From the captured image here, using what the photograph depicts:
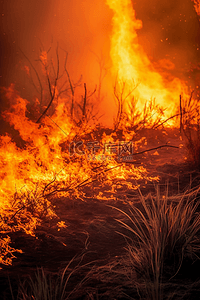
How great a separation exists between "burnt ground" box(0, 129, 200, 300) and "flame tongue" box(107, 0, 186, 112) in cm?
523

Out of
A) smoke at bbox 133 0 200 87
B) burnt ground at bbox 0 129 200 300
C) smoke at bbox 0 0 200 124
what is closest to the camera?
burnt ground at bbox 0 129 200 300

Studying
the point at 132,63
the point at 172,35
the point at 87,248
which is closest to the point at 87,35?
the point at 132,63

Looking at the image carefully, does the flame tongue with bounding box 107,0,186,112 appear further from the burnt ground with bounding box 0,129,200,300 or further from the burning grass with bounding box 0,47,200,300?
the burnt ground with bounding box 0,129,200,300

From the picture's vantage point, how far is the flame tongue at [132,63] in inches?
356

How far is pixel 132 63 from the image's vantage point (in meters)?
9.27

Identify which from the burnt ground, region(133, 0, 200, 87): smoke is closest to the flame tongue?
region(133, 0, 200, 87): smoke

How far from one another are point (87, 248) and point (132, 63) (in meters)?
7.43

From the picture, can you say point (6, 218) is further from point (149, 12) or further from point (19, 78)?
point (149, 12)

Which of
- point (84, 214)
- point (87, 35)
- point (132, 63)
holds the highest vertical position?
point (87, 35)

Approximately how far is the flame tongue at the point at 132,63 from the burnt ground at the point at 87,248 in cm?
523

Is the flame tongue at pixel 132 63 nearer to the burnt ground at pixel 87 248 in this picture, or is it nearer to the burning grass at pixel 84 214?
the burning grass at pixel 84 214

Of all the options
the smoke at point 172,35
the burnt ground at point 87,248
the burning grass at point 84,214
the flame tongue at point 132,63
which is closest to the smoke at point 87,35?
the smoke at point 172,35

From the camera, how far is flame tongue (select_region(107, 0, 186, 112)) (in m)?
9.03

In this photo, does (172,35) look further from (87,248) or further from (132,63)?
(87,248)
